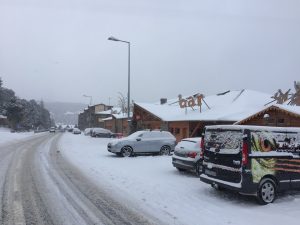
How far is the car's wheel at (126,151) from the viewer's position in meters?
24.1

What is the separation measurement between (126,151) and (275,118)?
852 centimetres

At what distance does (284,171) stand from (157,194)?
3.40 metres

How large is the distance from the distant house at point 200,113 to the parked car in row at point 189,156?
15416 mm

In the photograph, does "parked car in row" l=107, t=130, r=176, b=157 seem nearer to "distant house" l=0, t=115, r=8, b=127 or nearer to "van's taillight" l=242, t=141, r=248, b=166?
"van's taillight" l=242, t=141, r=248, b=166

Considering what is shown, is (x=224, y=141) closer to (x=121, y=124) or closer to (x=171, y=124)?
(x=171, y=124)

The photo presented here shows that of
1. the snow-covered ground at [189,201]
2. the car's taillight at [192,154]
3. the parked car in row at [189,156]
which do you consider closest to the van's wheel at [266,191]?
Result: the snow-covered ground at [189,201]

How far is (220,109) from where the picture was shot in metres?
36.3

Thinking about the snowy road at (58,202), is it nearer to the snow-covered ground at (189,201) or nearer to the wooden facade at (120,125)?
the snow-covered ground at (189,201)

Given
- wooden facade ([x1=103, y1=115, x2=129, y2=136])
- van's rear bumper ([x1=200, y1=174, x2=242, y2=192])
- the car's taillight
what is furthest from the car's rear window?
wooden facade ([x1=103, y1=115, x2=129, y2=136])

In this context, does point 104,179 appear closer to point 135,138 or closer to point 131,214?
point 131,214

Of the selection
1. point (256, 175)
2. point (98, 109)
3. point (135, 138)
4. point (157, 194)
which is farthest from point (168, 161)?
point (98, 109)

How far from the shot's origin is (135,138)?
80.5 ft

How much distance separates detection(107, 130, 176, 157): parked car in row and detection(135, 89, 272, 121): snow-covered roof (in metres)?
8.09

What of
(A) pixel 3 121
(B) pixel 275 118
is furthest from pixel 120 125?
(B) pixel 275 118
